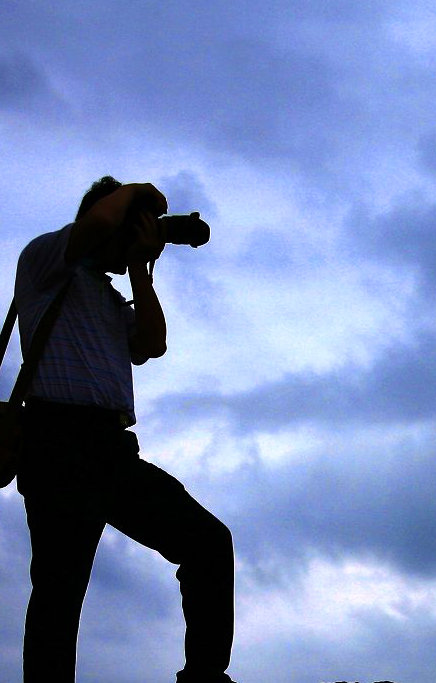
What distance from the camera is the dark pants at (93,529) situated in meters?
3.53

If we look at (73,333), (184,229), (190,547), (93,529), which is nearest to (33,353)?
(73,333)

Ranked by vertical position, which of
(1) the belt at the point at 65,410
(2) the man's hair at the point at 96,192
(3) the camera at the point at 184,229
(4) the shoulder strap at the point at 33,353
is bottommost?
(1) the belt at the point at 65,410

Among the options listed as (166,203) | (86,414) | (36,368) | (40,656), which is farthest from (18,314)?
(40,656)

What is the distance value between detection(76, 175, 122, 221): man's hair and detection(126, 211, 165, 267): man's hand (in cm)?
44

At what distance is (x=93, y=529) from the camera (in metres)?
3.66

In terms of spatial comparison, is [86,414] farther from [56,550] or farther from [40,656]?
[40,656]

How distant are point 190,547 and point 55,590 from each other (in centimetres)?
69

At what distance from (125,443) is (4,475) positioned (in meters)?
0.55

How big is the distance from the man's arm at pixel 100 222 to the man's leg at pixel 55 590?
112cm

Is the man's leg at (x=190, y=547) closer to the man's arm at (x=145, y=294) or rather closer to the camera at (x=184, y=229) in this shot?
the man's arm at (x=145, y=294)

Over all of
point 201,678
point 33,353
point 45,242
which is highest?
point 45,242

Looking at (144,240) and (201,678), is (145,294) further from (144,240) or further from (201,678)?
(201,678)

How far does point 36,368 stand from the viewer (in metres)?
3.78

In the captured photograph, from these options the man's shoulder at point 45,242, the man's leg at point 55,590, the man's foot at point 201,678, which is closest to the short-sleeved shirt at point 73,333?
the man's shoulder at point 45,242
